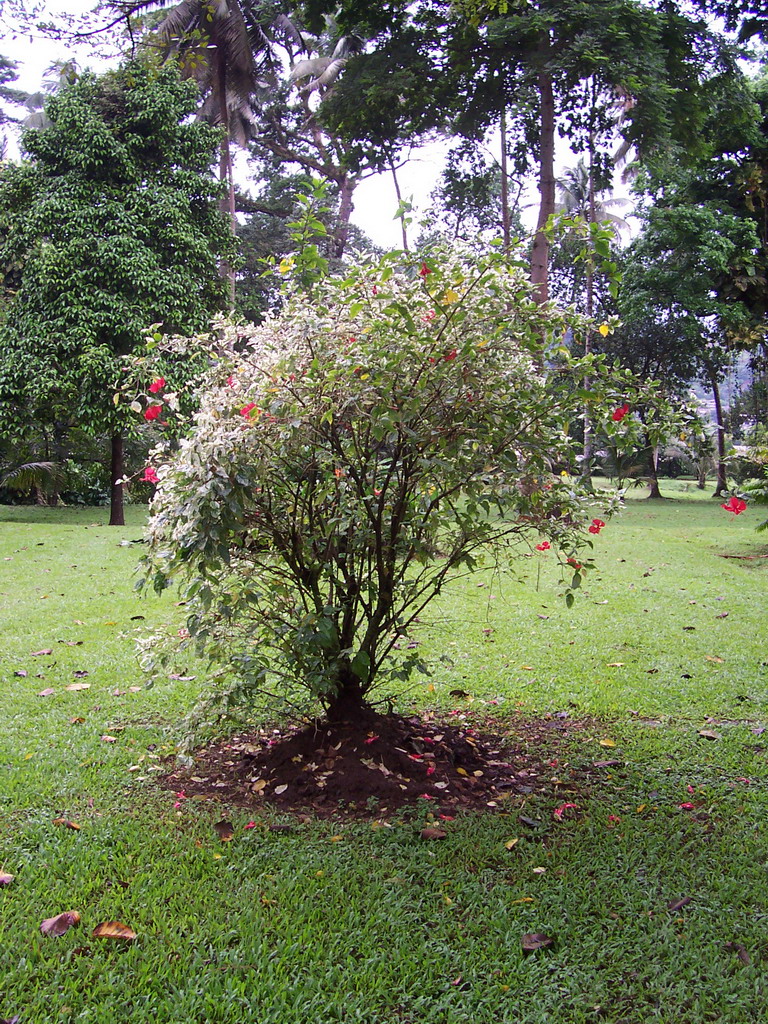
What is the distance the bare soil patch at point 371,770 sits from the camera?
3186 millimetres

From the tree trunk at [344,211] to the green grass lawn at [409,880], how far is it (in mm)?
23184

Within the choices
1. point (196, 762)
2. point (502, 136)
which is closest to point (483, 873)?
point (196, 762)

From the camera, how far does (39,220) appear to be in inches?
504

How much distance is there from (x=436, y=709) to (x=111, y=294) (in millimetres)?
11011

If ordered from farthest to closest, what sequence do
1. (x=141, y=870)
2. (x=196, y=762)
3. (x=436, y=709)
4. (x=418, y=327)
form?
(x=436, y=709) → (x=196, y=762) → (x=418, y=327) → (x=141, y=870)

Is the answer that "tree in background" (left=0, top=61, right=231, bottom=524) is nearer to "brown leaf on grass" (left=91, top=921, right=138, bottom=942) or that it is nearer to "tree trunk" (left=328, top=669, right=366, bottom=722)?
"tree trunk" (left=328, top=669, right=366, bottom=722)

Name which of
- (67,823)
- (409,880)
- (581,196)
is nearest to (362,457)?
(409,880)

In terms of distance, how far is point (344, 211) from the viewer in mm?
25953

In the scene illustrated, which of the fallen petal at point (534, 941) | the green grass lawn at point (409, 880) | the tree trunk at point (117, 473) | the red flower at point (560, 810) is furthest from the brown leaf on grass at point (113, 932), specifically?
the tree trunk at point (117, 473)

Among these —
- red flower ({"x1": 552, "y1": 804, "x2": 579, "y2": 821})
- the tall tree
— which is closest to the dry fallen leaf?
red flower ({"x1": 552, "y1": 804, "x2": 579, "y2": 821})

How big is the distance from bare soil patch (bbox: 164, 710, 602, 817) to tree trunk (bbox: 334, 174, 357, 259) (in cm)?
2414

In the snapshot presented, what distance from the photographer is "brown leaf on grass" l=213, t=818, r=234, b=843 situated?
2841mm

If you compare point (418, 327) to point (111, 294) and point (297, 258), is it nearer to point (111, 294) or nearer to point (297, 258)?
point (297, 258)

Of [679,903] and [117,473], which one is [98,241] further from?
[679,903]
